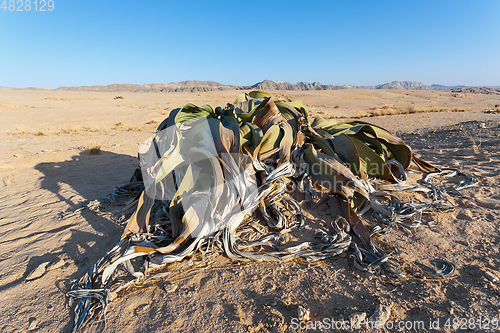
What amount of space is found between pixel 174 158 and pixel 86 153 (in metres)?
4.40

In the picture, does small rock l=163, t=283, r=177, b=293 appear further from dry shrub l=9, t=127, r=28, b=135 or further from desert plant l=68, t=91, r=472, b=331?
dry shrub l=9, t=127, r=28, b=135

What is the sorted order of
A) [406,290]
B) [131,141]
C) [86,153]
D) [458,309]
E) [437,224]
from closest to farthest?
[458,309] → [406,290] → [437,224] → [86,153] → [131,141]

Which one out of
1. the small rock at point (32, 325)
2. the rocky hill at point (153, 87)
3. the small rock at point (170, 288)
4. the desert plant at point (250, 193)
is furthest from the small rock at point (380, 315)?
the rocky hill at point (153, 87)

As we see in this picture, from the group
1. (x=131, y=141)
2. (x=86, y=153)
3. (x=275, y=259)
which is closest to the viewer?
(x=275, y=259)

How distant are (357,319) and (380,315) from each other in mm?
115

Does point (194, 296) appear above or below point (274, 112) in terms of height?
below

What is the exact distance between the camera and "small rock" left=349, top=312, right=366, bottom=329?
126 centimetres

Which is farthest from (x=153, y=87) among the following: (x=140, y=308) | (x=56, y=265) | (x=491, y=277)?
(x=491, y=277)

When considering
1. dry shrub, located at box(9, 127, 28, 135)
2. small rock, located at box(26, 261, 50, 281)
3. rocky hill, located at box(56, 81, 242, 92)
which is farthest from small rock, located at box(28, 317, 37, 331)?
rocky hill, located at box(56, 81, 242, 92)

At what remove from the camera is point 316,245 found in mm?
1845

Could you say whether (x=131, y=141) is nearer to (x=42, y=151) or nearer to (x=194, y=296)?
(x=42, y=151)

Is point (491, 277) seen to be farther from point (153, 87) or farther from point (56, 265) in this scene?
point (153, 87)

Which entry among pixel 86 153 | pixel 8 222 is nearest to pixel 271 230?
pixel 8 222

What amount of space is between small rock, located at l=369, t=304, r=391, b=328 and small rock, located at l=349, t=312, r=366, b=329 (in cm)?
4
